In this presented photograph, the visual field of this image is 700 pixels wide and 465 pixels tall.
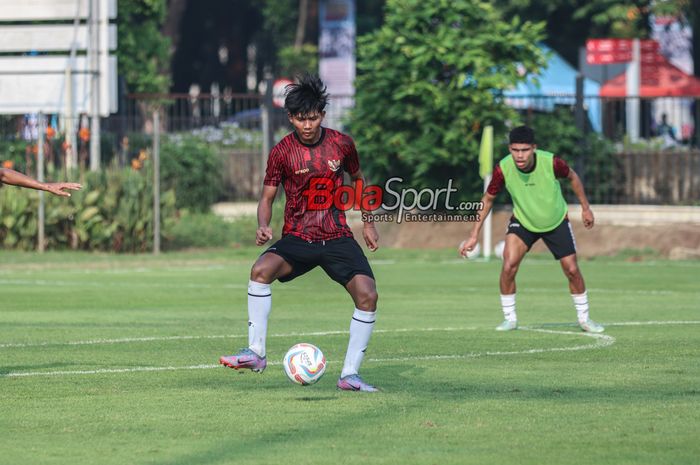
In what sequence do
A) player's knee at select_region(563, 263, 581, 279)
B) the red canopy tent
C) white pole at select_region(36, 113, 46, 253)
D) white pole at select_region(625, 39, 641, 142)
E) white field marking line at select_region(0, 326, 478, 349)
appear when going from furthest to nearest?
the red canopy tent, white pole at select_region(625, 39, 641, 142), white pole at select_region(36, 113, 46, 253), player's knee at select_region(563, 263, 581, 279), white field marking line at select_region(0, 326, 478, 349)

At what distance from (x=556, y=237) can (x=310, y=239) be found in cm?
492

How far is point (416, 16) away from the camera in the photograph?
30578mm

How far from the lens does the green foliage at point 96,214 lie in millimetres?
27438

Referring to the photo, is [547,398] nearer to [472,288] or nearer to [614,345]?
[614,345]

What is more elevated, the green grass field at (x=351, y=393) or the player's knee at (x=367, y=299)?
the player's knee at (x=367, y=299)

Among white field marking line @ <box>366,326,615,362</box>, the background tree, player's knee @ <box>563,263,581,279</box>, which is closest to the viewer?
white field marking line @ <box>366,326,615,362</box>

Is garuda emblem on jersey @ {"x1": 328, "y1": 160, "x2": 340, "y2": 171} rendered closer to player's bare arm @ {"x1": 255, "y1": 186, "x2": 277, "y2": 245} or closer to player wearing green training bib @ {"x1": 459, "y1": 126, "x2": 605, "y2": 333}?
player's bare arm @ {"x1": 255, "y1": 186, "x2": 277, "y2": 245}

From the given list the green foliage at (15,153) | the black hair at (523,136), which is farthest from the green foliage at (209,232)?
the black hair at (523,136)

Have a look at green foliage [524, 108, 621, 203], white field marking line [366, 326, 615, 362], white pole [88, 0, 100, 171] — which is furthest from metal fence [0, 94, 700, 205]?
white field marking line [366, 326, 615, 362]

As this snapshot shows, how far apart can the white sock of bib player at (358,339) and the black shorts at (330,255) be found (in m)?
0.29

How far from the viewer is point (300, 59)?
5500 centimetres

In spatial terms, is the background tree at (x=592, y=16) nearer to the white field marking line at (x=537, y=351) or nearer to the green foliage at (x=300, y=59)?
the green foliage at (x=300, y=59)

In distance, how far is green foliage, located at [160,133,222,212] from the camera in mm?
31141

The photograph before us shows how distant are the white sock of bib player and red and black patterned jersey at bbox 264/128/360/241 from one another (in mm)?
619
